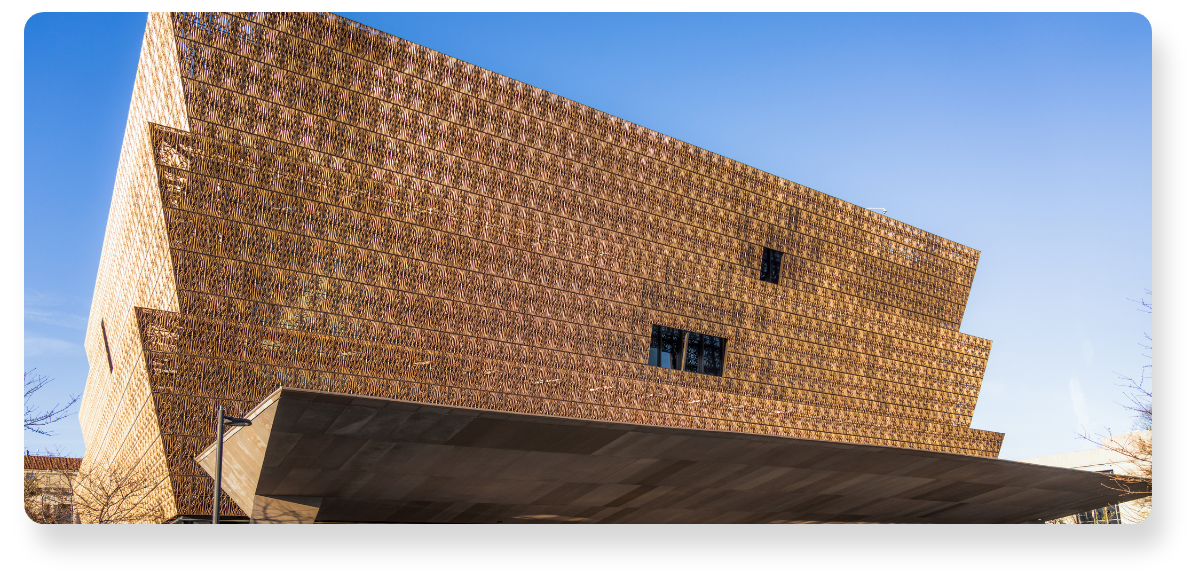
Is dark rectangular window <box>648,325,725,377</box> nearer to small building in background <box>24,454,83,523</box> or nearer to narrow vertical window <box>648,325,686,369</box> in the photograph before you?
narrow vertical window <box>648,325,686,369</box>

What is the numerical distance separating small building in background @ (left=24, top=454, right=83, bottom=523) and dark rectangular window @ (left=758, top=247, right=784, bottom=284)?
1765cm

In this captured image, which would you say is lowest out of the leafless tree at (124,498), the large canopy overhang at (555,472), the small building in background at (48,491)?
the small building in background at (48,491)

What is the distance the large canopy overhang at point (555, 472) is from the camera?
1277cm


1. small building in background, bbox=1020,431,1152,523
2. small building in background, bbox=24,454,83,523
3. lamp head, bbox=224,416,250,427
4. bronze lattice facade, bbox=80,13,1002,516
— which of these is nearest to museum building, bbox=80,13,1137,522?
bronze lattice facade, bbox=80,13,1002,516

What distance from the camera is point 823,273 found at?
930 inches

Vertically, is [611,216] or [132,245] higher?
[611,216]

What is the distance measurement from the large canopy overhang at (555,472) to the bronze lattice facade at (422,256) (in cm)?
186

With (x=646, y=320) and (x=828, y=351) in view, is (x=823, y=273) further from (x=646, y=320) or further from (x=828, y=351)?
(x=646, y=320)

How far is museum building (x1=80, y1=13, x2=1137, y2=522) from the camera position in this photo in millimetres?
14484

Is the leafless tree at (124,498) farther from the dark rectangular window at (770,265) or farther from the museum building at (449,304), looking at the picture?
the dark rectangular window at (770,265)

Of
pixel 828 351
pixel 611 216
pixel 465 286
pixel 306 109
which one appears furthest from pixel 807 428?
pixel 306 109

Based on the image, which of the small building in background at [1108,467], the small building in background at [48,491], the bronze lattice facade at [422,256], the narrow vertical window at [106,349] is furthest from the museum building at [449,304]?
the small building in background at [1108,467]

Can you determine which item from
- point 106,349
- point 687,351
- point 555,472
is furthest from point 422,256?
point 106,349
